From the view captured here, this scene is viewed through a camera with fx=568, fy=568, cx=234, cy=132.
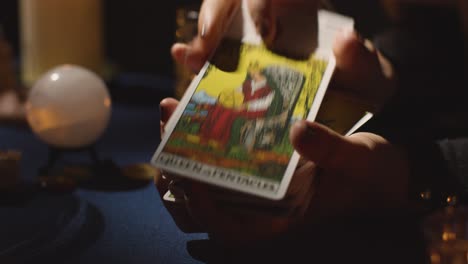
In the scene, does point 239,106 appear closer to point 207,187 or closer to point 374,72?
point 207,187

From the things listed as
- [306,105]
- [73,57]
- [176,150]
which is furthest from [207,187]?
[73,57]

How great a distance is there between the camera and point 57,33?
134 centimetres

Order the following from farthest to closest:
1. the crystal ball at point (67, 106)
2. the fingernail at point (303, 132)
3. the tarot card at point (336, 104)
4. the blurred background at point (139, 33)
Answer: the blurred background at point (139, 33), the crystal ball at point (67, 106), the tarot card at point (336, 104), the fingernail at point (303, 132)

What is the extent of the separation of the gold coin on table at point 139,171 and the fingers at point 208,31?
0.21m

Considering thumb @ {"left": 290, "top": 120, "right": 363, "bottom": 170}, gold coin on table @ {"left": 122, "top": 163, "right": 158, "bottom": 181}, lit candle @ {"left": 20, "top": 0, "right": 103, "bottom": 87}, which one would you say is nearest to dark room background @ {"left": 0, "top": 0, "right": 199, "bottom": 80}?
lit candle @ {"left": 20, "top": 0, "right": 103, "bottom": 87}

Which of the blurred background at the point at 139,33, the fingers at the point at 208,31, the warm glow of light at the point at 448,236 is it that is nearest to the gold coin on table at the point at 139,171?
the fingers at the point at 208,31

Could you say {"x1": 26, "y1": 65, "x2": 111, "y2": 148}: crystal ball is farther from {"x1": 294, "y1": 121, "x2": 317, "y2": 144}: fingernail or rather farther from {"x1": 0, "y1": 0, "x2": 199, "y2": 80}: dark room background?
{"x1": 0, "y1": 0, "x2": 199, "y2": 80}: dark room background

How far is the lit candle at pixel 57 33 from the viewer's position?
1.32 m

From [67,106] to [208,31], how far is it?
246 mm

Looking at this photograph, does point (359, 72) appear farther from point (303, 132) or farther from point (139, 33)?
point (139, 33)

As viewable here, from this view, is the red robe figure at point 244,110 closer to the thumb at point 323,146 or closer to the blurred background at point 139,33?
the thumb at point 323,146

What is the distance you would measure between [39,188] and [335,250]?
16.8 inches

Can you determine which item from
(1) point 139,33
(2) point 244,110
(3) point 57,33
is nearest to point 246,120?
(2) point 244,110

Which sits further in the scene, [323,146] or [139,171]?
[139,171]
